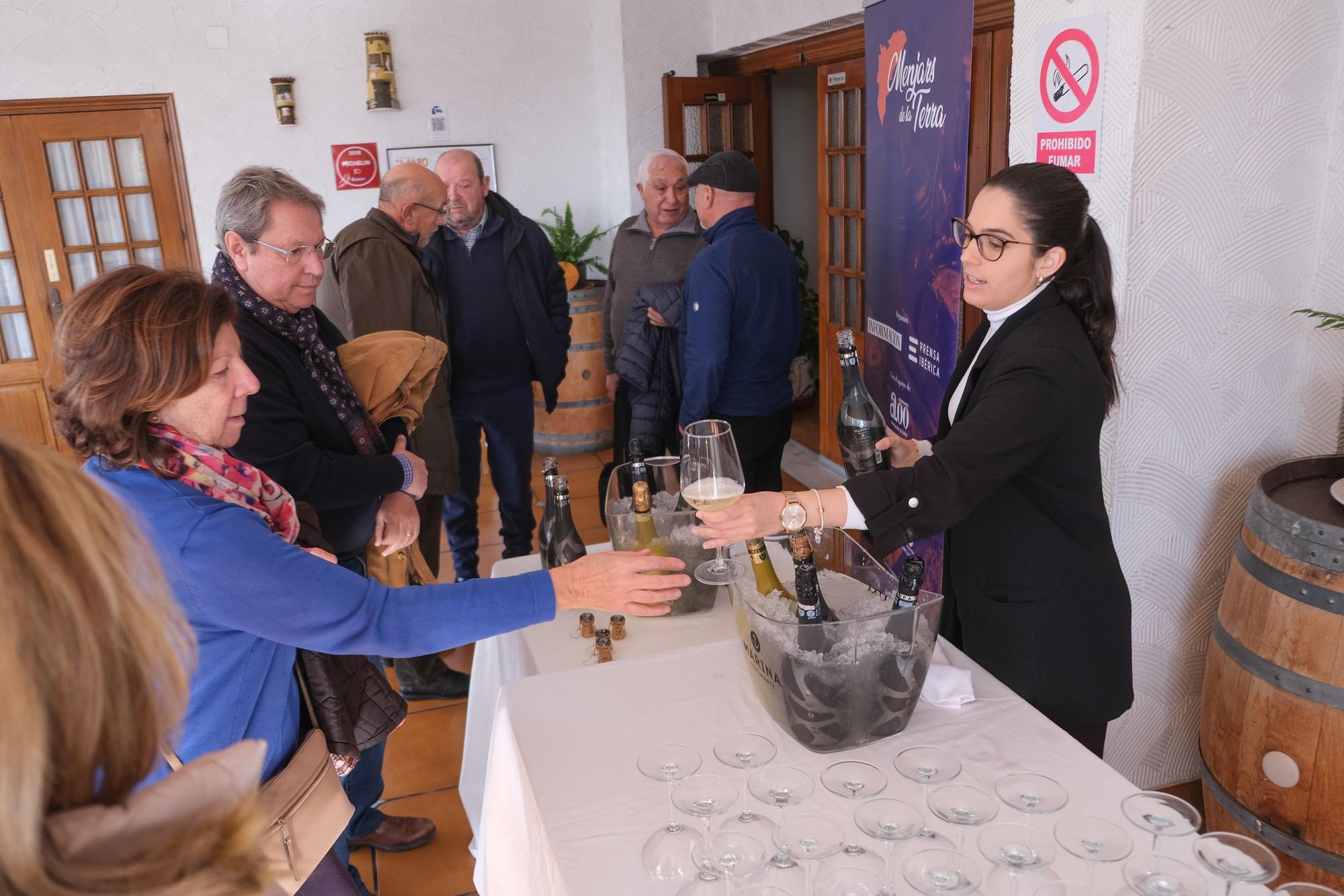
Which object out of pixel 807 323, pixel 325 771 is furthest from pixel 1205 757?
pixel 807 323

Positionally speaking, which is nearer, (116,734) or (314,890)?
(116,734)

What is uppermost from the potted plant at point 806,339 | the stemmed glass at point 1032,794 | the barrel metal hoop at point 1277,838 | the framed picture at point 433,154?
the framed picture at point 433,154

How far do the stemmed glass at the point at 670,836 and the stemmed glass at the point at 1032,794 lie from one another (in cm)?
38

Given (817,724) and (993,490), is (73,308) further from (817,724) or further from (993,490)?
(993,490)

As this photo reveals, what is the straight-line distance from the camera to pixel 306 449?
81.7 inches

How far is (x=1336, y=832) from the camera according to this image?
6.32ft

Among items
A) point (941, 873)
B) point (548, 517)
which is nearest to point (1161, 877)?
point (941, 873)

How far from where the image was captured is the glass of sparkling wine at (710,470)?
5.19ft

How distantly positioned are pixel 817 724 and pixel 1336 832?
48.0 inches

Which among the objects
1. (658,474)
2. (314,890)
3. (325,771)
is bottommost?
(314,890)

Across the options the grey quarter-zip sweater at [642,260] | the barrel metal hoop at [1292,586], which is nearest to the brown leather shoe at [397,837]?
the grey quarter-zip sweater at [642,260]

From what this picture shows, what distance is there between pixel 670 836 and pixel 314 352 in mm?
1428

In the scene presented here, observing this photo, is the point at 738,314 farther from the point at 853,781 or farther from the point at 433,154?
the point at 433,154

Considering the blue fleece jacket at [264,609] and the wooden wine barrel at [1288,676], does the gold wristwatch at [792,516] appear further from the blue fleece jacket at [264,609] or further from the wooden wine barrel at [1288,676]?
the wooden wine barrel at [1288,676]
